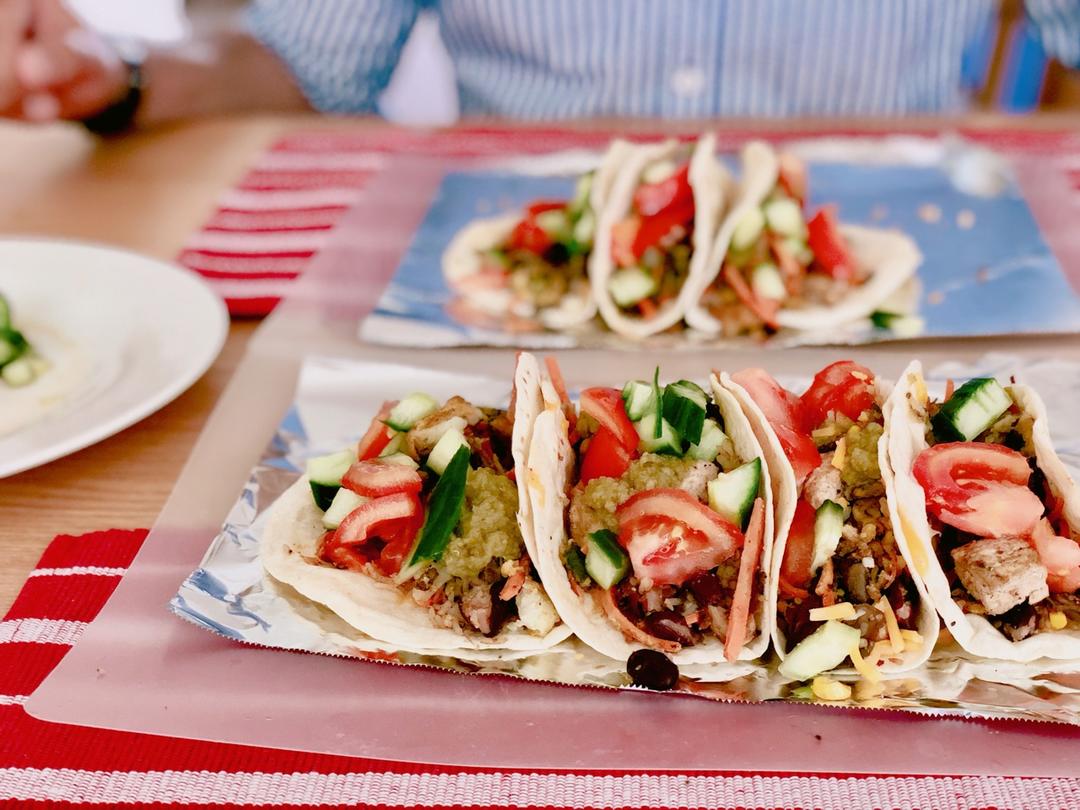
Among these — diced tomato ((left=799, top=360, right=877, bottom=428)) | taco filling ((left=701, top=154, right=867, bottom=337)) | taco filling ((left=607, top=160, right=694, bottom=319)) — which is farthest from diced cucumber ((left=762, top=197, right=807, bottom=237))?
diced tomato ((left=799, top=360, right=877, bottom=428))

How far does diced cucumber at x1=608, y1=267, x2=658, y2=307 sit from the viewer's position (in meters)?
3.05

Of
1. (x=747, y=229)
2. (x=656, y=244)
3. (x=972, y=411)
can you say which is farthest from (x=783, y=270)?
(x=972, y=411)

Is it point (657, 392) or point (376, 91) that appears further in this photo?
point (376, 91)

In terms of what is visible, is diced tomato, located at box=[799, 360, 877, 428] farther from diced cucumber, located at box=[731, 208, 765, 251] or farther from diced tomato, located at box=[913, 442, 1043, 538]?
diced cucumber, located at box=[731, 208, 765, 251]

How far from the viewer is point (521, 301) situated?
3.18 meters

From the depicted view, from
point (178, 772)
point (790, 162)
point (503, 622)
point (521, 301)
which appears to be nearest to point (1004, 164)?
point (790, 162)

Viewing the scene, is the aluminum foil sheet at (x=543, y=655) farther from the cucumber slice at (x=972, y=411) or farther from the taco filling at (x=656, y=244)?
the taco filling at (x=656, y=244)

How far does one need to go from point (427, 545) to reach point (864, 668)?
86 centimetres

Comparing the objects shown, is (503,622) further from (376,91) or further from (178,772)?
(376,91)

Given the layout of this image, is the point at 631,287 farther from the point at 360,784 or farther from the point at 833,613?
the point at 360,784

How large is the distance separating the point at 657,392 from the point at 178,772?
3.90 ft

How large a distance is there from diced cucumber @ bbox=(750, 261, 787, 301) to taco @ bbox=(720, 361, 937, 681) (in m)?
1.02

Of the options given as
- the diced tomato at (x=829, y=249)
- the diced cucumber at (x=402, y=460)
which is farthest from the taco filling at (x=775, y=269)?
the diced cucumber at (x=402, y=460)

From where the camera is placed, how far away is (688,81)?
179 inches
